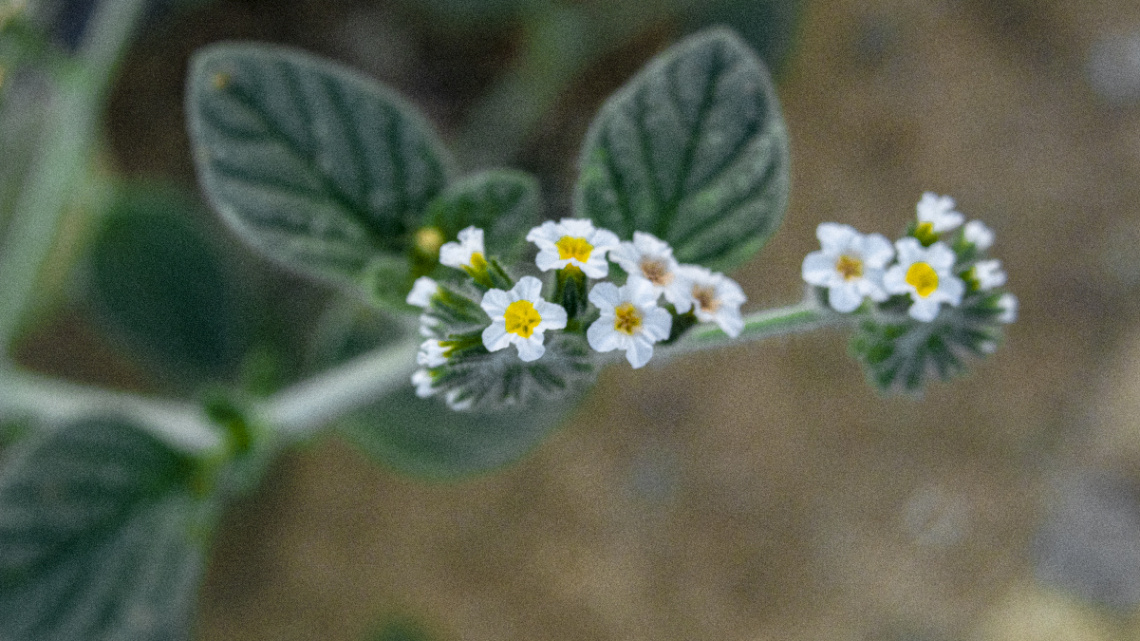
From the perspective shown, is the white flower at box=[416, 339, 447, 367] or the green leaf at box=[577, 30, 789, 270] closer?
the white flower at box=[416, 339, 447, 367]

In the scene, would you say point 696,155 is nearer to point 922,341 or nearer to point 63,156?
point 922,341

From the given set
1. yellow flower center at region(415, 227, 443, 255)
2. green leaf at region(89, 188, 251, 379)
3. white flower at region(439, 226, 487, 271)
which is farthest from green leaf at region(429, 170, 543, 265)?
green leaf at region(89, 188, 251, 379)

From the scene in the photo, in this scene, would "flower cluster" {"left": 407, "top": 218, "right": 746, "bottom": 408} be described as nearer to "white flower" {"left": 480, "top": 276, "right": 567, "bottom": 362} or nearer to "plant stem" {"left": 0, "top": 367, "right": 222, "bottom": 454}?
"white flower" {"left": 480, "top": 276, "right": 567, "bottom": 362}

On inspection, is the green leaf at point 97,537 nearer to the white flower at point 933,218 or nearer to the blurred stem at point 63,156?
the blurred stem at point 63,156

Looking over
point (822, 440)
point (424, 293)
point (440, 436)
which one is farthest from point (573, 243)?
point (822, 440)

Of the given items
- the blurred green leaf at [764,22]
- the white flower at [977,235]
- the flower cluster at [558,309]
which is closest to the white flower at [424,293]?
the flower cluster at [558,309]

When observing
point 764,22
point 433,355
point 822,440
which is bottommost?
point 433,355

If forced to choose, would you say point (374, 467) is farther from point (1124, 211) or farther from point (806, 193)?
point (1124, 211)

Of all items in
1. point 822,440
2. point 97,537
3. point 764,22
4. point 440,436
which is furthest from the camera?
point 822,440
